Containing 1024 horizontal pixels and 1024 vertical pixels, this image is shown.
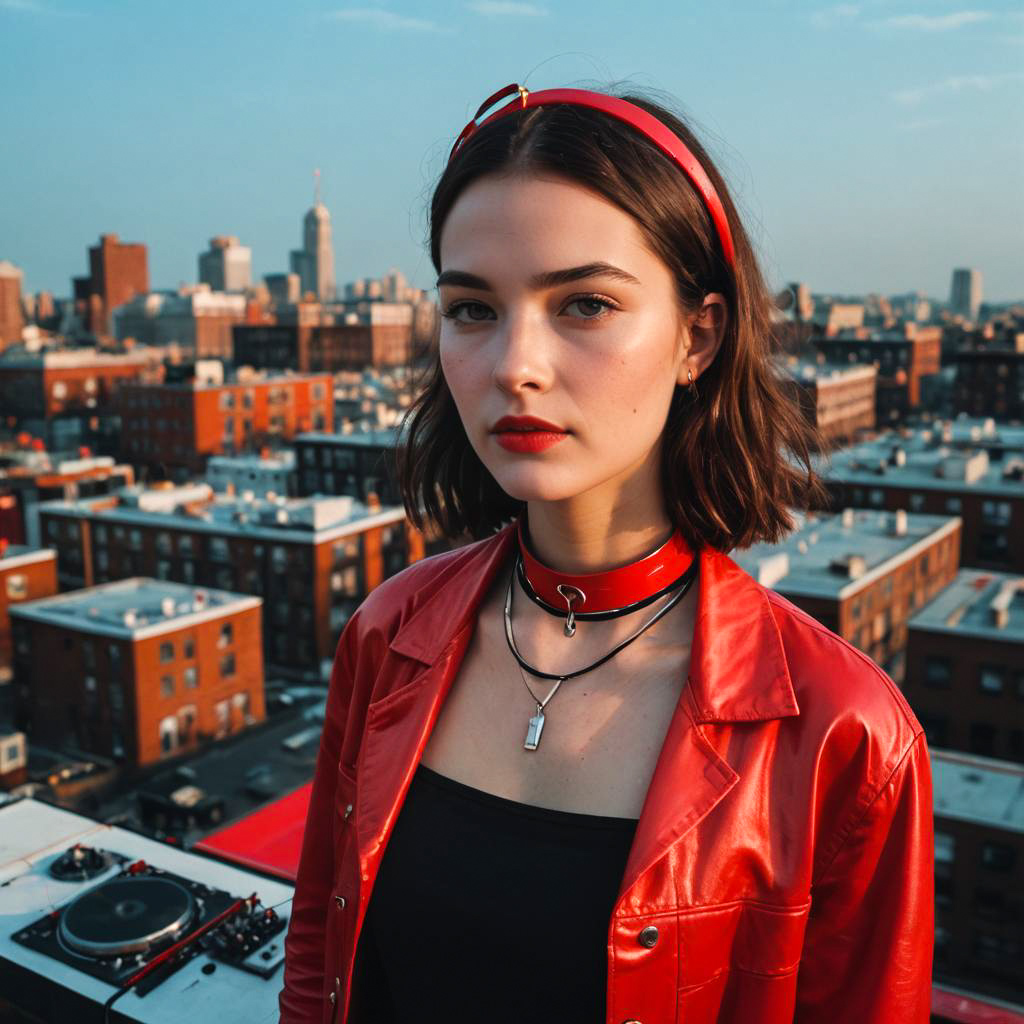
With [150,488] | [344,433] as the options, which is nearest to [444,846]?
[150,488]

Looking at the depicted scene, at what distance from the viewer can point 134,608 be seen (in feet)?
122

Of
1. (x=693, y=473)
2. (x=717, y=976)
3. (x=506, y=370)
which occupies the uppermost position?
(x=506, y=370)

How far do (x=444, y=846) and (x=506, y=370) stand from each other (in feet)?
4.44

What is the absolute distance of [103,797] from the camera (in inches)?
1347

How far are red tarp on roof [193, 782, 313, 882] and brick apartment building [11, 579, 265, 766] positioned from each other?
2548cm

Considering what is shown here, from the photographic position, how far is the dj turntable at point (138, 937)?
4.02m

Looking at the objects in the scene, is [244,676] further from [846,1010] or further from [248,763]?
[846,1010]

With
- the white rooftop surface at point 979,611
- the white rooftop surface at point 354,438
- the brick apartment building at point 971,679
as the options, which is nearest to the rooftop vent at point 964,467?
the white rooftop surface at point 979,611

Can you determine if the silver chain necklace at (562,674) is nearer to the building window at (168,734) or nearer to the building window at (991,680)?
the building window at (991,680)

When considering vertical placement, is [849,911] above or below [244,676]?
above

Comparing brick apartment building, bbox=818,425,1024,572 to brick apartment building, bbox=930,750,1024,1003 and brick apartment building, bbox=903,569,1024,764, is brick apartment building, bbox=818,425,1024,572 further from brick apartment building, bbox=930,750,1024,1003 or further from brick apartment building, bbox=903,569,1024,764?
brick apartment building, bbox=930,750,1024,1003

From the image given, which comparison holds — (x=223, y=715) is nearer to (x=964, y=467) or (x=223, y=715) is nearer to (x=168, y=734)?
(x=168, y=734)

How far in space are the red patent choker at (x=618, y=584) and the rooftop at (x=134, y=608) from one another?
1322 inches

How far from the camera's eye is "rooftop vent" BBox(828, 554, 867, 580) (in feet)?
107
